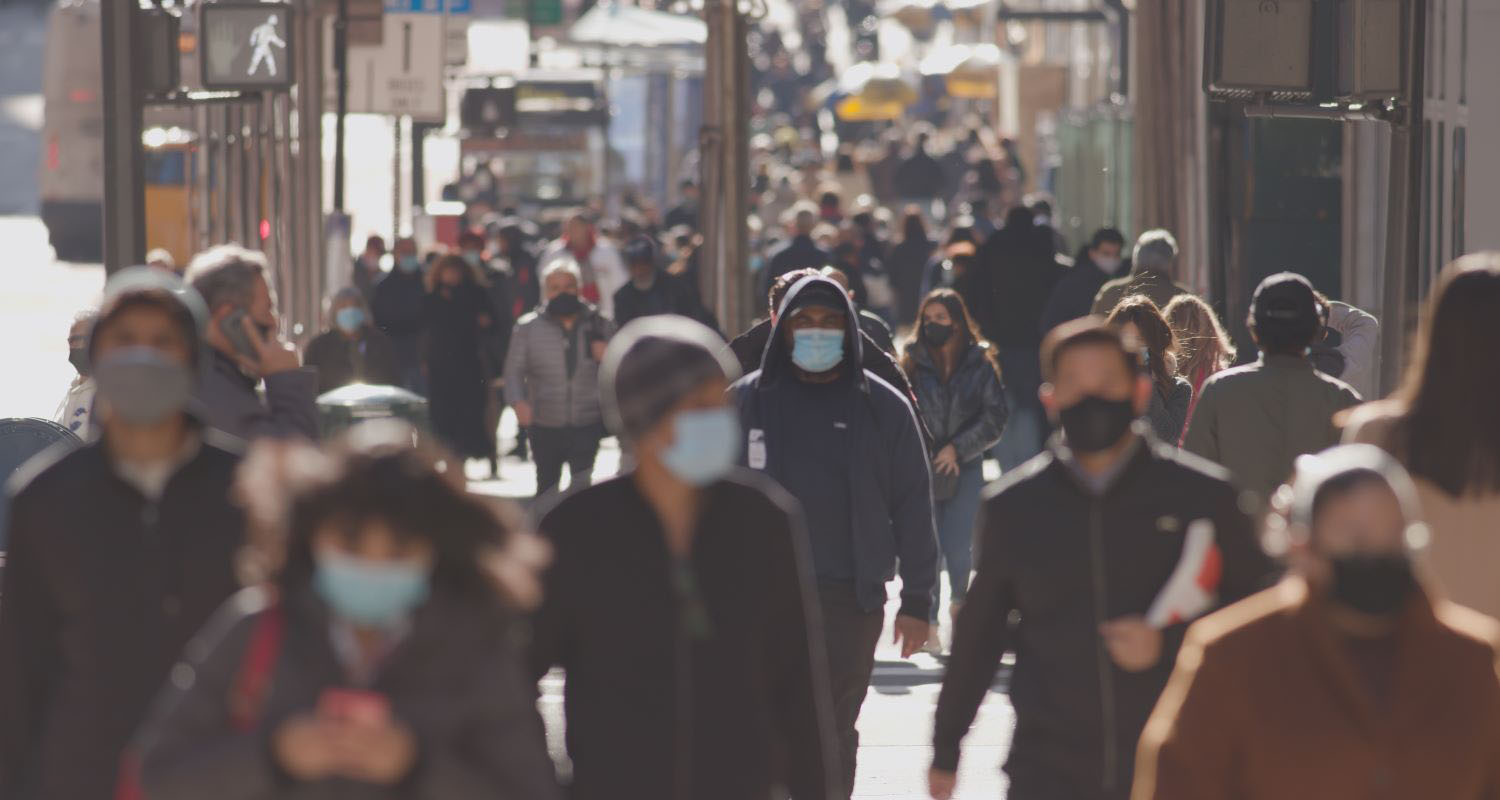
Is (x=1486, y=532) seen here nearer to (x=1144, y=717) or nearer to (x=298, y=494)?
(x=1144, y=717)

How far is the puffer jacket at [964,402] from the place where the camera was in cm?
1323

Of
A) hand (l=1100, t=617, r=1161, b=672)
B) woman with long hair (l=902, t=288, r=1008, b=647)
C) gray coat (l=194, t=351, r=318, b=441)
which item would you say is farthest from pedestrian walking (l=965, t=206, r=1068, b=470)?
hand (l=1100, t=617, r=1161, b=672)

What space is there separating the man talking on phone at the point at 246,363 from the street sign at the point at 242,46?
7.31 meters

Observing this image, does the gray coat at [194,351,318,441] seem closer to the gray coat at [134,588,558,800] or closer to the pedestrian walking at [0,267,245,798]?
the pedestrian walking at [0,267,245,798]

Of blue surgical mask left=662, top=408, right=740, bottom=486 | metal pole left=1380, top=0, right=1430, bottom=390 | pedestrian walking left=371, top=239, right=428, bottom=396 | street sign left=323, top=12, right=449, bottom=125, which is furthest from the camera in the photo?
street sign left=323, top=12, right=449, bottom=125

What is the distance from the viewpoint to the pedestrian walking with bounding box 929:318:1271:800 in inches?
235

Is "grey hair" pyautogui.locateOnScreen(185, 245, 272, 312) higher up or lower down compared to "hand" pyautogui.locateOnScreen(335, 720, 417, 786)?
higher up

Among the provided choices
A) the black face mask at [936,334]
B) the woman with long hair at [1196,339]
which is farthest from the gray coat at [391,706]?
the black face mask at [936,334]

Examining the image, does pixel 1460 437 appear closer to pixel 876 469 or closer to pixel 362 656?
pixel 362 656

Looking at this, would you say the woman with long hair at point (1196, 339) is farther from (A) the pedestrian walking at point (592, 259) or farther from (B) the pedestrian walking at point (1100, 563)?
(A) the pedestrian walking at point (592, 259)

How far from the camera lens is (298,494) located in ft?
13.2

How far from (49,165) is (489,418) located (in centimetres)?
2271

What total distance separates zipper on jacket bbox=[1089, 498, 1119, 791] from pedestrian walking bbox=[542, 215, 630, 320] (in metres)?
15.5

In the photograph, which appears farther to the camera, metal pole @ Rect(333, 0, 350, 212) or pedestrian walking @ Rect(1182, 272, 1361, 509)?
metal pole @ Rect(333, 0, 350, 212)
